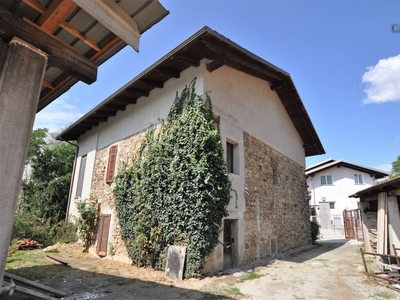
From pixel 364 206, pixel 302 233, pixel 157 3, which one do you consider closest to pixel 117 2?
pixel 157 3

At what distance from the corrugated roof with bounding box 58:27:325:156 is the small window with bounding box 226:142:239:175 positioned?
2.59 metres

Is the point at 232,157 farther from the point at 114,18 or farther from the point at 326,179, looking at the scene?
the point at 326,179

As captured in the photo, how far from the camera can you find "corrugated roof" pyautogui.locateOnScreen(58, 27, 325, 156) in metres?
6.64

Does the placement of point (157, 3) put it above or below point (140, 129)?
below

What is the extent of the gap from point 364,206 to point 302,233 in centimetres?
332

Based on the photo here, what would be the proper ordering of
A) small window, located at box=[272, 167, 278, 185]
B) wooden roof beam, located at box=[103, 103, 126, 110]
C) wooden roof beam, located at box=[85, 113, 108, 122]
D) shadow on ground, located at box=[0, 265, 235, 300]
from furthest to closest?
wooden roof beam, located at box=[85, 113, 108, 122] < small window, located at box=[272, 167, 278, 185] < wooden roof beam, located at box=[103, 103, 126, 110] < shadow on ground, located at box=[0, 265, 235, 300]

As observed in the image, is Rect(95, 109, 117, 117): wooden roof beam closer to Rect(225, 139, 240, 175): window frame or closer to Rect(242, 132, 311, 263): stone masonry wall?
Rect(225, 139, 240, 175): window frame

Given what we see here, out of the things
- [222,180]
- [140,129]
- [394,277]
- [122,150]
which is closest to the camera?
[394,277]

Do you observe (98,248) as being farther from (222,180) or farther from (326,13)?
(326,13)

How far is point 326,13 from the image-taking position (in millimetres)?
7289

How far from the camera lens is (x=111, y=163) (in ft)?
31.7

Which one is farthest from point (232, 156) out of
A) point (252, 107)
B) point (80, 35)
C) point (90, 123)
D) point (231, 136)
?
point (90, 123)

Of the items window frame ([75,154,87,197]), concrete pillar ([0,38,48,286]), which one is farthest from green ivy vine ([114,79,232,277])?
window frame ([75,154,87,197])

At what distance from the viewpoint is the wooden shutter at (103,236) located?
8.63m
